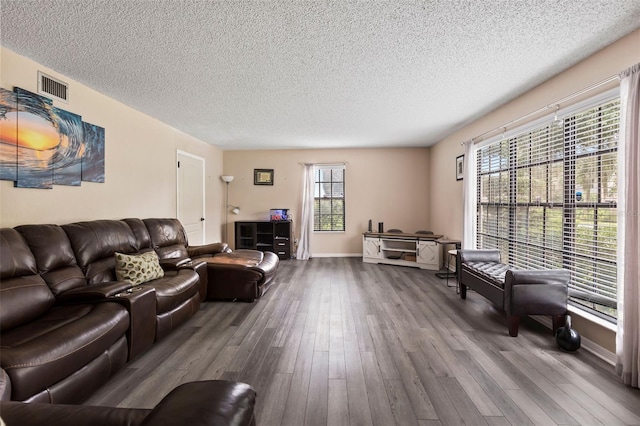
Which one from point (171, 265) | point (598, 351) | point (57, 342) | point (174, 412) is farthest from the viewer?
point (171, 265)

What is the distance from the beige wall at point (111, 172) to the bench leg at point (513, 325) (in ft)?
15.1

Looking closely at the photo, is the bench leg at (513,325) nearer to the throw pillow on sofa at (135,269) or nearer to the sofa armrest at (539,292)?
the sofa armrest at (539,292)

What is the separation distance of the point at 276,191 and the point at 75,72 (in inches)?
172

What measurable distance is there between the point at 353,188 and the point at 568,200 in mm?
4333

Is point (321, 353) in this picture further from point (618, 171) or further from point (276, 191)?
point (276, 191)

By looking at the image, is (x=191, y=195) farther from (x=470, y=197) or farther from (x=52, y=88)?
(x=470, y=197)

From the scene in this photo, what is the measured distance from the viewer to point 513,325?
8.79 ft

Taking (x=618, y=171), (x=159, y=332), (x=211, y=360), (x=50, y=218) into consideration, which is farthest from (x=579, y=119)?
(x=50, y=218)

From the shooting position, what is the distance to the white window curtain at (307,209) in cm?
664

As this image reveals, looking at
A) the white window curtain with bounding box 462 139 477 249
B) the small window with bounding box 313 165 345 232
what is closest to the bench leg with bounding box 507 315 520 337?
the white window curtain with bounding box 462 139 477 249

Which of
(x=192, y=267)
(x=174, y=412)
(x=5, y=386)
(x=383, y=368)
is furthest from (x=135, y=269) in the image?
(x=383, y=368)

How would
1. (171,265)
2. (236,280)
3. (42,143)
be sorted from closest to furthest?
1. (42,143)
2. (171,265)
3. (236,280)

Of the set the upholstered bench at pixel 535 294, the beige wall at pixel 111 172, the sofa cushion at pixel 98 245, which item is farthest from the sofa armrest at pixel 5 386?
the upholstered bench at pixel 535 294

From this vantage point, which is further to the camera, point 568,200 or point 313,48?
point 568,200
